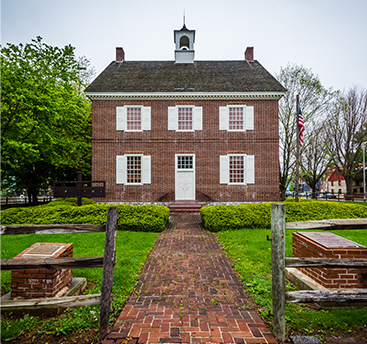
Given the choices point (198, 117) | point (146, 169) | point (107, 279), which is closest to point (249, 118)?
point (198, 117)

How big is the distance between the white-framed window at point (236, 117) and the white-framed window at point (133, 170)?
19.1 feet

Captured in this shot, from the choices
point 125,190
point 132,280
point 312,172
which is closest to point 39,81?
point 125,190

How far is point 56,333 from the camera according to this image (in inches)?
118

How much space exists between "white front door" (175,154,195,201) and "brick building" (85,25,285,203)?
2.7 inches

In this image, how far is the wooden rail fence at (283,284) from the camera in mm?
2984

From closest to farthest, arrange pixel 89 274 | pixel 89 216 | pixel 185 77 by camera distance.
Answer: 1. pixel 89 274
2. pixel 89 216
3. pixel 185 77

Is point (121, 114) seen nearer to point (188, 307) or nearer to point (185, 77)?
point (185, 77)

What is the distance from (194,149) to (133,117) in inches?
193

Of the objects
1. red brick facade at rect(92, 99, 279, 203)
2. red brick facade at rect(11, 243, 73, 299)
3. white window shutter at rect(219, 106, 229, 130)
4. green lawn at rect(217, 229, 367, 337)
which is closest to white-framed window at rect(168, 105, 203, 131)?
red brick facade at rect(92, 99, 279, 203)

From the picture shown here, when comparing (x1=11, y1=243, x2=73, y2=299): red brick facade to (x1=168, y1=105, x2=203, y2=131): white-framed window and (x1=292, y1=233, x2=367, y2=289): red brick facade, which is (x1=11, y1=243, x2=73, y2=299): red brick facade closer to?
(x1=292, y1=233, x2=367, y2=289): red brick facade

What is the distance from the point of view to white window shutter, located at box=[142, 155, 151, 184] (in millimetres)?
16120

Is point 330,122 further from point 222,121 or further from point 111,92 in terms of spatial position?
point 111,92

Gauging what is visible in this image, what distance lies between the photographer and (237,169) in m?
16.3

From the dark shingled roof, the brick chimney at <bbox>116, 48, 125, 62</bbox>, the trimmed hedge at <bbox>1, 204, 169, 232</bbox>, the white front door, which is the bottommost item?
the trimmed hedge at <bbox>1, 204, 169, 232</bbox>
